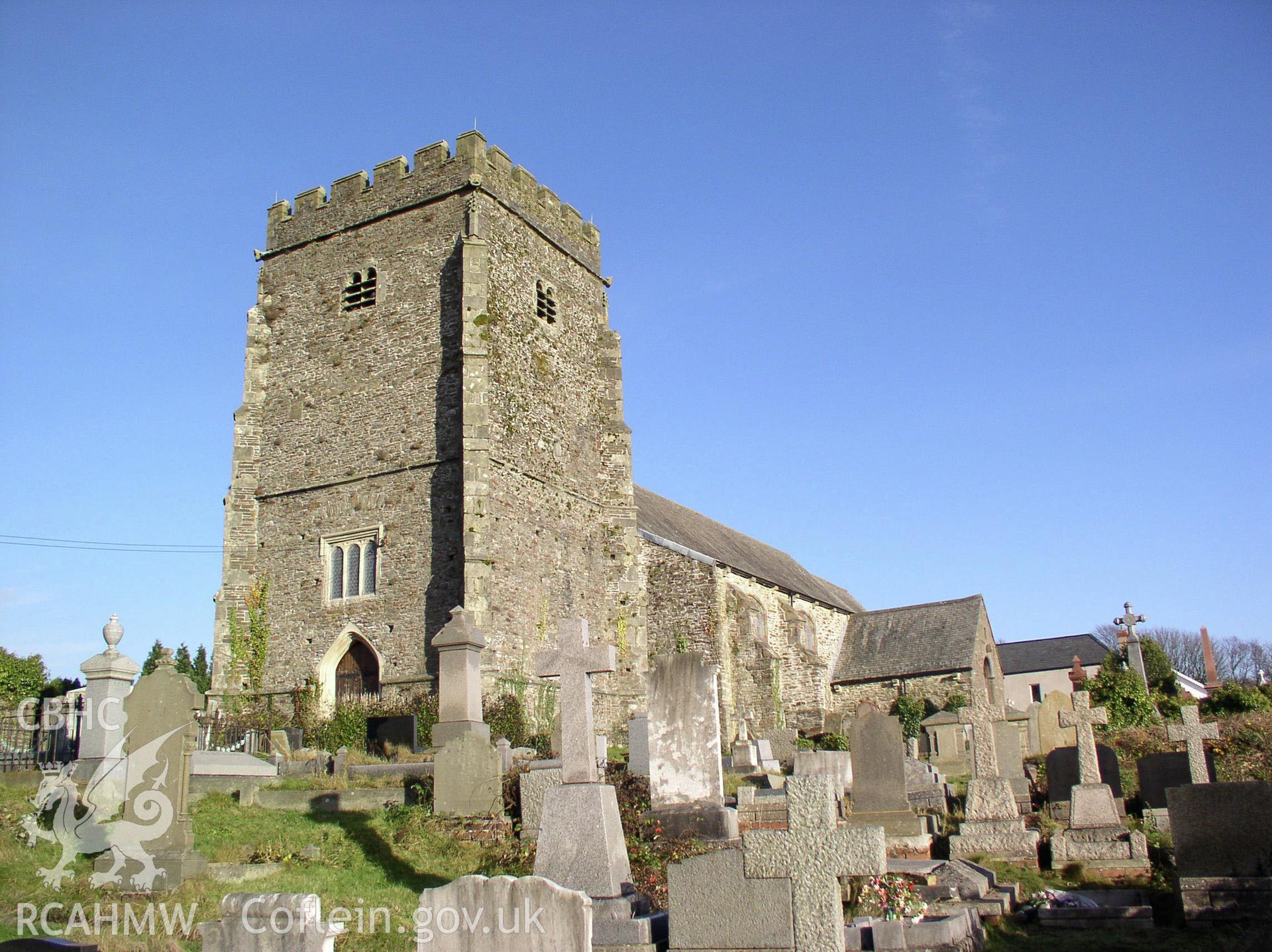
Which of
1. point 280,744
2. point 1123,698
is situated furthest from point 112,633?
point 1123,698

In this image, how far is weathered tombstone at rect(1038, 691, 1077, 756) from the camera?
19109mm

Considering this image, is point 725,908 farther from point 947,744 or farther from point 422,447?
point 947,744

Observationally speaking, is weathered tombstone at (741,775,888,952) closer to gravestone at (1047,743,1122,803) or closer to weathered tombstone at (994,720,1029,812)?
gravestone at (1047,743,1122,803)

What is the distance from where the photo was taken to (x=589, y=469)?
77.8 ft

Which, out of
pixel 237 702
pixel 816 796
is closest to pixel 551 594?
pixel 237 702

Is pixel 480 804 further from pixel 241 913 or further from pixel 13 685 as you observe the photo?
pixel 13 685

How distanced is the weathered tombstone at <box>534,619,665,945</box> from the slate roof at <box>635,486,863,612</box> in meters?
16.3

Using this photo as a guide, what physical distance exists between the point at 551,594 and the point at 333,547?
14.4 feet

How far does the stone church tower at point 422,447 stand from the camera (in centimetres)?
1975

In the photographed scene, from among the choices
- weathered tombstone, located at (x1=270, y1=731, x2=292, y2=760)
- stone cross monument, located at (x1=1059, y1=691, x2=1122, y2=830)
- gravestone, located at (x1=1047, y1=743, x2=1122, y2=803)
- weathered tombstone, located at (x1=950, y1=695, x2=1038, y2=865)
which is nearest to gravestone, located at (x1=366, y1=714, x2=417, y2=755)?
weathered tombstone, located at (x1=270, y1=731, x2=292, y2=760)

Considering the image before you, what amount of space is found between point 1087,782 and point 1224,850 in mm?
4793

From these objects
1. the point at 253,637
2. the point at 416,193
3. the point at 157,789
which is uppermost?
the point at 416,193

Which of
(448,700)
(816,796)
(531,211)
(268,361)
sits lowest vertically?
(816,796)

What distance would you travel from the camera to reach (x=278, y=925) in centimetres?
527
